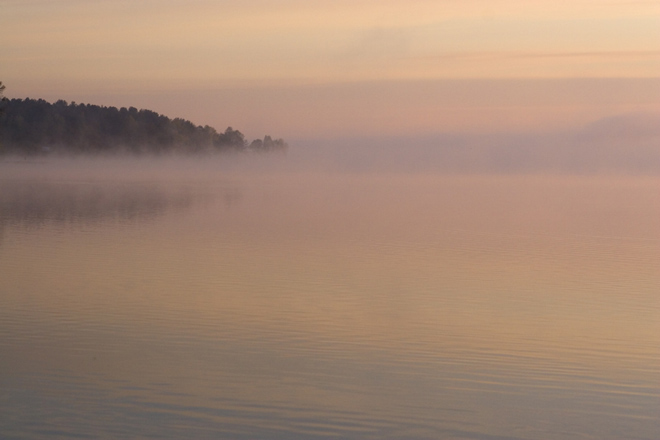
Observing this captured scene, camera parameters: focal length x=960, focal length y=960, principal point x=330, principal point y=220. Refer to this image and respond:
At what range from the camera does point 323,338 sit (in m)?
15.7

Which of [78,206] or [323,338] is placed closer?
[323,338]

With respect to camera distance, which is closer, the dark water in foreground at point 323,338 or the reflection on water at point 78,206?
the dark water in foreground at point 323,338

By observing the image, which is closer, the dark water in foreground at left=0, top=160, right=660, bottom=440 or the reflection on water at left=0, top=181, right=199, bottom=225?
the dark water in foreground at left=0, top=160, right=660, bottom=440

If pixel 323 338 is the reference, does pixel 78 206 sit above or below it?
above

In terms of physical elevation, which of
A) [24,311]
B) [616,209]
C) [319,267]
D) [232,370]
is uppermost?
[616,209]

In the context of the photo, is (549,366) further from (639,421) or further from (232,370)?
(232,370)

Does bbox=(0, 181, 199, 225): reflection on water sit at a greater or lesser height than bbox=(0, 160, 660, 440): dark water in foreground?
greater

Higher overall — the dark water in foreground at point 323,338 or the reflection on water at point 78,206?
the reflection on water at point 78,206

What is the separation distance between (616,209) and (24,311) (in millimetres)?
43163

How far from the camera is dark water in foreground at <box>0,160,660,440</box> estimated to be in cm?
1144

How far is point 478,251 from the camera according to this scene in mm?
29141

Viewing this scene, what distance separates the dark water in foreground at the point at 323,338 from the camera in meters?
11.4

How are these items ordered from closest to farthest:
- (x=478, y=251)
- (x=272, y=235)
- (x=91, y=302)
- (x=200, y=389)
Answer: (x=200, y=389) → (x=91, y=302) → (x=478, y=251) → (x=272, y=235)

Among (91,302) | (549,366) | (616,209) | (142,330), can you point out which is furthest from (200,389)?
(616,209)
